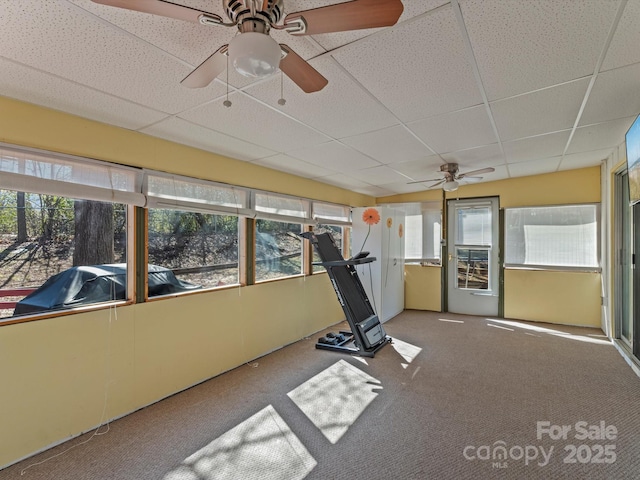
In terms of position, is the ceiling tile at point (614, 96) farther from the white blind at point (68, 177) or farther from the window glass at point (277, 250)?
the white blind at point (68, 177)

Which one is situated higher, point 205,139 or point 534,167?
point 534,167

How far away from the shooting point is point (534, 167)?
15.3 ft

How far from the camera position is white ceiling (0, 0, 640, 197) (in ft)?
4.71

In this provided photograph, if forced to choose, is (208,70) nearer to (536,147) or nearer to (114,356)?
(114,356)

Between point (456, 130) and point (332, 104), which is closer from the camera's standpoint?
point (332, 104)

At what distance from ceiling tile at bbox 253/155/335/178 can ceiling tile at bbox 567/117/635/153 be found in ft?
8.94

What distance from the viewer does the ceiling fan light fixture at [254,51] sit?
115 centimetres

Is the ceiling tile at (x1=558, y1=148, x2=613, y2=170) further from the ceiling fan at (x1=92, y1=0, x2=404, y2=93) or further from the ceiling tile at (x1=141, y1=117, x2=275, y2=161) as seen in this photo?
the ceiling fan at (x1=92, y1=0, x2=404, y2=93)

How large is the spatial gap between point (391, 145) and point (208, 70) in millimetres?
2210

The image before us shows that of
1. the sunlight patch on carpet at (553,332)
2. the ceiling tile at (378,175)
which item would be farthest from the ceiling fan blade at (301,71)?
the sunlight patch on carpet at (553,332)

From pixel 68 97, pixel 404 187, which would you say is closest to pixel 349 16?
pixel 68 97

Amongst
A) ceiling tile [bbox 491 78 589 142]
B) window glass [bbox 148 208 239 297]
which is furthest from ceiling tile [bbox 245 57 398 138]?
window glass [bbox 148 208 239 297]

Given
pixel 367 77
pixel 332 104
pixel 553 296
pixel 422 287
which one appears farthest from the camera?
pixel 422 287

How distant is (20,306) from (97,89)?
153 centimetres
